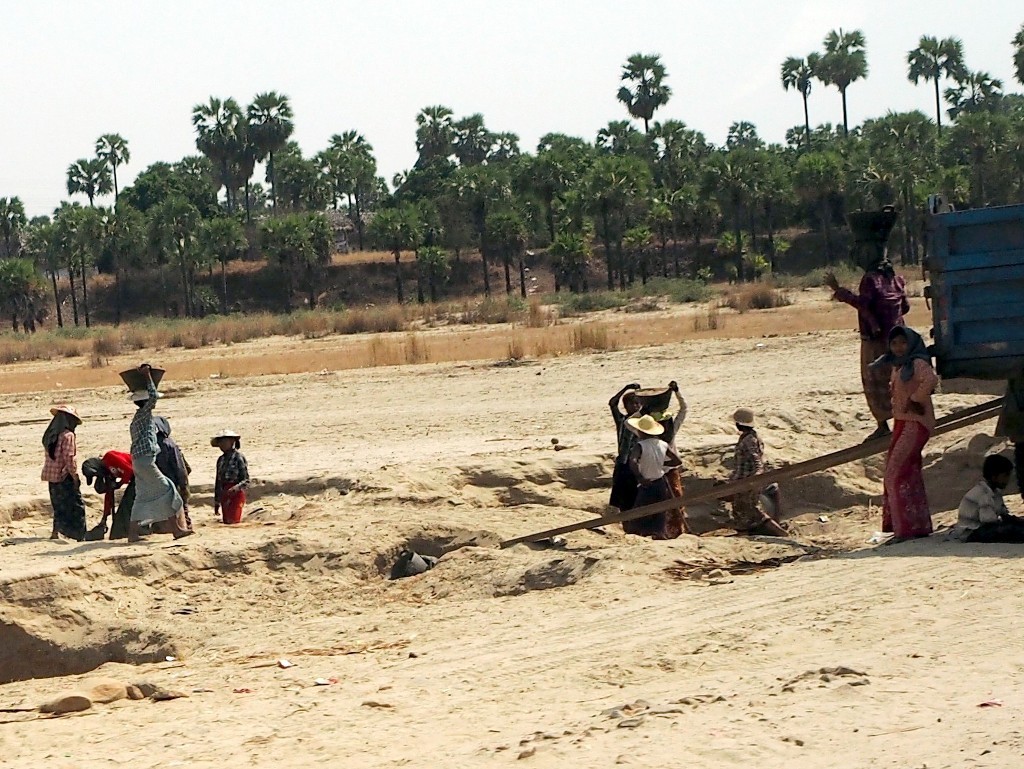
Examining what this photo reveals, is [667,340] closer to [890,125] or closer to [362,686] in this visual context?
[362,686]

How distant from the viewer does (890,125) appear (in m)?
62.4

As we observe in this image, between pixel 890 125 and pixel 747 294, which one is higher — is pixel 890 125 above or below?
above

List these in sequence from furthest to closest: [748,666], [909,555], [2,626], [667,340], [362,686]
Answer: [667,340]
[2,626]
[909,555]
[362,686]
[748,666]

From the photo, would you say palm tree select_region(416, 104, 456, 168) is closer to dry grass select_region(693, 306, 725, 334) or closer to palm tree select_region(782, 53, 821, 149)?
palm tree select_region(782, 53, 821, 149)

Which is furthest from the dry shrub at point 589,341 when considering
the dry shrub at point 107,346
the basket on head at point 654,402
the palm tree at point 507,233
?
the palm tree at point 507,233

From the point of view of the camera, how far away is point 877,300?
10.3 metres

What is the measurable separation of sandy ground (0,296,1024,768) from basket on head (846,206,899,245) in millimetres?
2276

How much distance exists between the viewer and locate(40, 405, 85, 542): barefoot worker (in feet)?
36.7

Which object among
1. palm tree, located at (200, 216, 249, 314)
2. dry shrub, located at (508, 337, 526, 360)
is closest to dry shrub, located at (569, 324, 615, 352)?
dry shrub, located at (508, 337, 526, 360)

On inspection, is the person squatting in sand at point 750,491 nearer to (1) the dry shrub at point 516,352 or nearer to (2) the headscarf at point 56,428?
(2) the headscarf at point 56,428

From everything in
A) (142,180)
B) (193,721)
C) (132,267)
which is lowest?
(193,721)

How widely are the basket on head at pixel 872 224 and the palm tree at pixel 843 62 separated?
3070 inches

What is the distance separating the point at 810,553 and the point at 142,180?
8035cm

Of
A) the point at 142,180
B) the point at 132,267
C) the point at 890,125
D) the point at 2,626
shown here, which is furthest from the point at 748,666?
the point at 142,180
